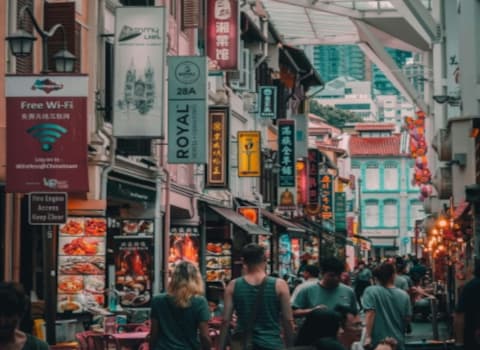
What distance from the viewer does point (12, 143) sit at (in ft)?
59.0

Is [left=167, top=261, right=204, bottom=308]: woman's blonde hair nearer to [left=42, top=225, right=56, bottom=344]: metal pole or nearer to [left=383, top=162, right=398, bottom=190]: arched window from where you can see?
[left=42, top=225, right=56, bottom=344]: metal pole

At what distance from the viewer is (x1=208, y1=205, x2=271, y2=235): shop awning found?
37.3m

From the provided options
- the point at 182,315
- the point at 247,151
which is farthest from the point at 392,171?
the point at 182,315

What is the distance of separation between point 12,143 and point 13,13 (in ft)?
14.1

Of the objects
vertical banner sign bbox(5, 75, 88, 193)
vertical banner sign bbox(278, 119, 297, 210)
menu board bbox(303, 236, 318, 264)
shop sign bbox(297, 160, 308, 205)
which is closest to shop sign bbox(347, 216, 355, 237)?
menu board bbox(303, 236, 318, 264)

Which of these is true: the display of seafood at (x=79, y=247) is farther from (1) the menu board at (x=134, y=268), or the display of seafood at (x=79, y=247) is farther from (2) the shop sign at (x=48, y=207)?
(2) the shop sign at (x=48, y=207)

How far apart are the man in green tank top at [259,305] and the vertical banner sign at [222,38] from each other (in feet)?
81.1

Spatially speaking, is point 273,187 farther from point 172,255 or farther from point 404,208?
point 404,208

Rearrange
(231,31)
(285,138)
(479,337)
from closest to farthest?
(479,337), (231,31), (285,138)

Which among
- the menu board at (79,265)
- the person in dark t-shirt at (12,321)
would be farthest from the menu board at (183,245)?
the person in dark t-shirt at (12,321)

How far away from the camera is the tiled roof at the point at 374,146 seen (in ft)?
417

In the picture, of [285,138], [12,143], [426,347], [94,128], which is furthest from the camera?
[285,138]

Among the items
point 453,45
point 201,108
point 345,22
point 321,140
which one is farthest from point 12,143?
point 321,140

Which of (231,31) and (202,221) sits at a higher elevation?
(231,31)
